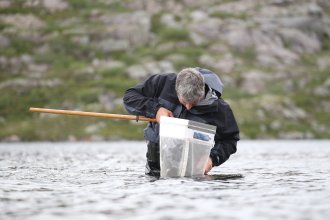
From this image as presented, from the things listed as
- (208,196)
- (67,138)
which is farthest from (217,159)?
(67,138)

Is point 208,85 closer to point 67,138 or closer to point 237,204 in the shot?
point 237,204

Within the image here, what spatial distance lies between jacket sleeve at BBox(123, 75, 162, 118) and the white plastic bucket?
2.83ft

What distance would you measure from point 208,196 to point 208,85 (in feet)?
14.3

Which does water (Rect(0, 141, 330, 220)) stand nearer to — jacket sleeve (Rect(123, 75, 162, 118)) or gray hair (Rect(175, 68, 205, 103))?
jacket sleeve (Rect(123, 75, 162, 118))

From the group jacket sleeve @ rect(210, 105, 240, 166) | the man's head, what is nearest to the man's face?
the man's head

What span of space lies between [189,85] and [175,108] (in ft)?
5.50

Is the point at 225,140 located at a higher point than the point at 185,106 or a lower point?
lower

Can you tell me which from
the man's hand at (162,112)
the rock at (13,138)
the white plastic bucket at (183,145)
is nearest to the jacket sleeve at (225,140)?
the white plastic bucket at (183,145)

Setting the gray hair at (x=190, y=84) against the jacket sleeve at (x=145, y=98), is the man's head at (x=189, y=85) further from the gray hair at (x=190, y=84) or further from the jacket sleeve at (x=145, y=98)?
the jacket sleeve at (x=145, y=98)

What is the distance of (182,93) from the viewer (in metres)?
17.5

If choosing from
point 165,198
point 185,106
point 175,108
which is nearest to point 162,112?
point 175,108

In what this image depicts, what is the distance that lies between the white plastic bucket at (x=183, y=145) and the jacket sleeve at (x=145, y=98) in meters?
0.86

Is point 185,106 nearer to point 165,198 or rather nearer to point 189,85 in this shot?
point 189,85

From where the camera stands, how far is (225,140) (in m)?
19.7
